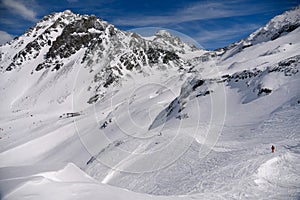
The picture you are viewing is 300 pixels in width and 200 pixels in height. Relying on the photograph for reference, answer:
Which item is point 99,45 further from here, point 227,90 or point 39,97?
point 227,90

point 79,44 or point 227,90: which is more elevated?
point 79,44

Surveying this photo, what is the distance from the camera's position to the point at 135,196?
23.1 feet

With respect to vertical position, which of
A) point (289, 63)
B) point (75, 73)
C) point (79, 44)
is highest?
point (79, 44)

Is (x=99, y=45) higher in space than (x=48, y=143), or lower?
higher

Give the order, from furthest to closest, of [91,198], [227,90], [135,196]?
[227,90], [135,196], [91,198]

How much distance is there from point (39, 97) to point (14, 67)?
133ft

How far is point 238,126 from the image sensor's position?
17.9 metres

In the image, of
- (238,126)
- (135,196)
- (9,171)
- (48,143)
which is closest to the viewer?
(135,196)

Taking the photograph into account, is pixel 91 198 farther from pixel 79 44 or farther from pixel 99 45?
pixel 79 44

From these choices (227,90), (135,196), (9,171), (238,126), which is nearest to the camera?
(135,196)

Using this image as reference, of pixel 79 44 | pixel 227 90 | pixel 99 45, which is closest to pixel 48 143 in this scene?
pixel 227 90

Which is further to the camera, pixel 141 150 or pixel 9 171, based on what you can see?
pixel 141 150

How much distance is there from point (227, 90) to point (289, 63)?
6313mm

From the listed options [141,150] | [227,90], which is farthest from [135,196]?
[227,90]
